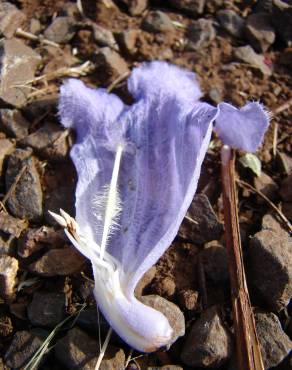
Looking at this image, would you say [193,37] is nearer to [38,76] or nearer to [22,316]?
[38,76]

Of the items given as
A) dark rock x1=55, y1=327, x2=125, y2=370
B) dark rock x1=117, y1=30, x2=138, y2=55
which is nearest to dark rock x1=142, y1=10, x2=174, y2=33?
dark rock x1=117, y1=30, x2=138, y2=55

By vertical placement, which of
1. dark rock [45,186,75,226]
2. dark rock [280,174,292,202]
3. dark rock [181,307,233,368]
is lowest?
dark rock [181,307,233,368]

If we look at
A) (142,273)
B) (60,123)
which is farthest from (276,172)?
(60,123)

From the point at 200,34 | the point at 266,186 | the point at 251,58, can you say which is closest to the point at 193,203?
the point at 266,186

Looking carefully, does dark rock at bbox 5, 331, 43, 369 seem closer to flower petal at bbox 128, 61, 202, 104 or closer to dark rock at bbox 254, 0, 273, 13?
flower petal at bbox 128, 61, 202, 104

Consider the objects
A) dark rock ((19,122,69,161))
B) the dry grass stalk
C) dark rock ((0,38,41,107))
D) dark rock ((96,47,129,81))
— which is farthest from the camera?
dark rock ((96,47,129,81))

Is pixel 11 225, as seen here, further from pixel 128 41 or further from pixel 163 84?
pixel 128 41

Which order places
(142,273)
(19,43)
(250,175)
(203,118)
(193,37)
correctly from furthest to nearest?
(193,37)
(19,43)
(250,175)
(203,118)
(142,273)
